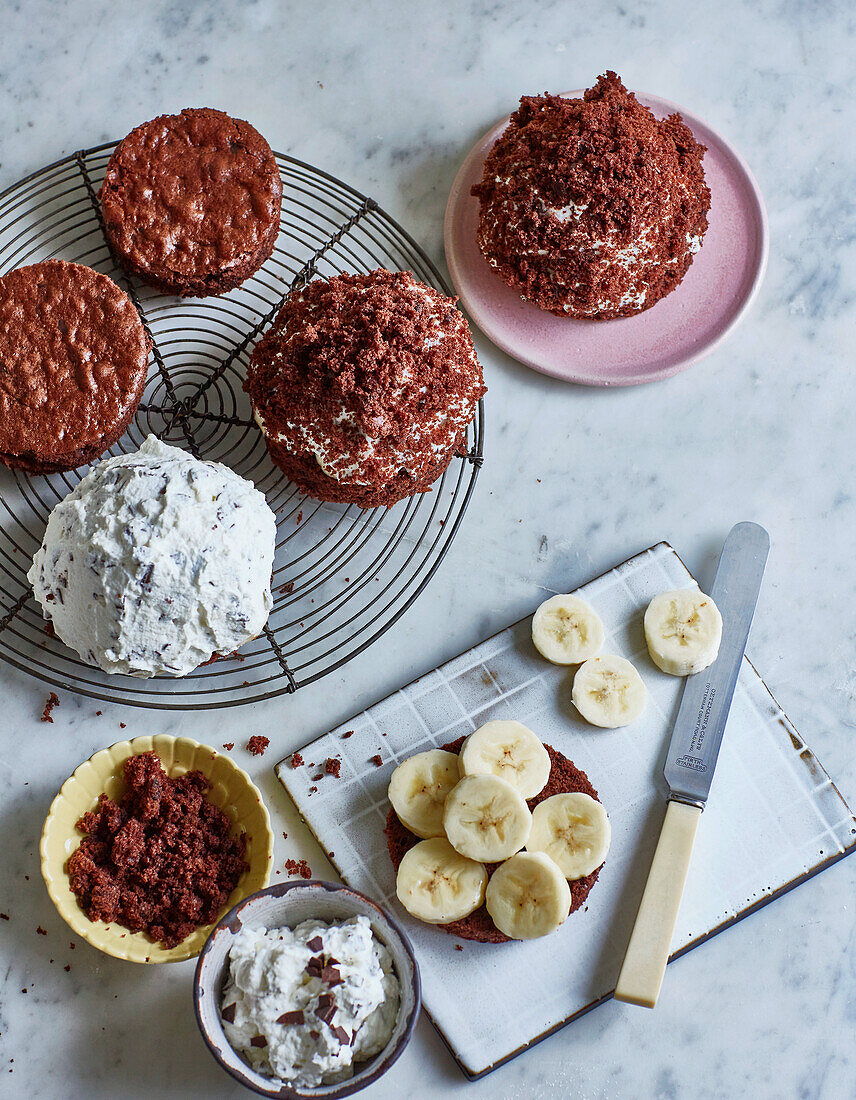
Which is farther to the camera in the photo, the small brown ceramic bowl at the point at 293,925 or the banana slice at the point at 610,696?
the banana slice at the point at 610,696

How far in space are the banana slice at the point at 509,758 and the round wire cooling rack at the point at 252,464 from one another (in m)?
0.55

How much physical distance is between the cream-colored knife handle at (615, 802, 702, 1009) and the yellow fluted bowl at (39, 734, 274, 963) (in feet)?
4.05

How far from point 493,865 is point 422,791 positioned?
34cm

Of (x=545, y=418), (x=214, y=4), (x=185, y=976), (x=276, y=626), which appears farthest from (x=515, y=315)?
(x=185, y=976)

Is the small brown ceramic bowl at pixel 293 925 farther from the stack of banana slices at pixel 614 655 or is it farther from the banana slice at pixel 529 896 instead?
the stack of banana slices at pixel 614 655

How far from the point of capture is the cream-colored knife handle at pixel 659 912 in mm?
3096

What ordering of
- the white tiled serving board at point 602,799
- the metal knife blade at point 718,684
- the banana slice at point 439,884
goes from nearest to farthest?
the banana slice at point 439,884 < the white tiled serving board at point 602,799 < the metal knife blade at point 718,684

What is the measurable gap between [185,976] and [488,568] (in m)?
1.75

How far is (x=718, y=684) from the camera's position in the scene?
3361mm

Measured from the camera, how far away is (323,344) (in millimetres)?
2865

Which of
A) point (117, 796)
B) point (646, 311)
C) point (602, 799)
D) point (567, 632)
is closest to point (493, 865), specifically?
point (602, 799)

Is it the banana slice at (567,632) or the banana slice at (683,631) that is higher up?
the banana slice at (567,632)

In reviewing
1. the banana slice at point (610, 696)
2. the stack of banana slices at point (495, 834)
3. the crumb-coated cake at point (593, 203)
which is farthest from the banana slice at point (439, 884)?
the crumb-coated cake at point (593, 203)

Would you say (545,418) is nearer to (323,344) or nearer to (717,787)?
(323,344)
